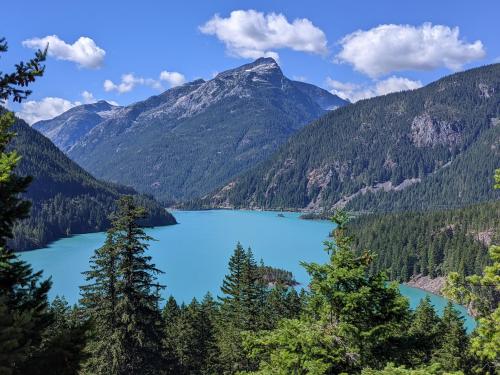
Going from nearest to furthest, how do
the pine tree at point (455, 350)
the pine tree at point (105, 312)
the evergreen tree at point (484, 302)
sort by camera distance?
the evergreen tree at point (484, 302)
the pine tree at point (105, 312)
the pine tree at point (455, 350)

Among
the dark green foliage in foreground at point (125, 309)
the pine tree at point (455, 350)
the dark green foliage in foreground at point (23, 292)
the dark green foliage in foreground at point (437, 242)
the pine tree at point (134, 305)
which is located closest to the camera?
the dark green foliage in foreground at point (23, 292)

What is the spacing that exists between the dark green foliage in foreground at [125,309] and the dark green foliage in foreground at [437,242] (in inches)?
4462

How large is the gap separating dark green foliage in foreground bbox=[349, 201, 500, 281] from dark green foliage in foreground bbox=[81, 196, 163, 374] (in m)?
113

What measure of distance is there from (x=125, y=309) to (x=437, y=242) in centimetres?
13808

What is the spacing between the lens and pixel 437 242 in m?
145

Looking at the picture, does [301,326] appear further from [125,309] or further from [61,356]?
[125,309]

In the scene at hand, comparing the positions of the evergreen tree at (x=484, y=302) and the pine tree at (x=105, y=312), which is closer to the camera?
the evergreen tree at (x=484, y=302)

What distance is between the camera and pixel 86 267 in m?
150

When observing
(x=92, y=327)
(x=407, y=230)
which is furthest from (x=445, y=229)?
(x=92, y=327)

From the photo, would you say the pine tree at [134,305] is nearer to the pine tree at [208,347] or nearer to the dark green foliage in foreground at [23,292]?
the dark green foliage in foreground at [23,292]

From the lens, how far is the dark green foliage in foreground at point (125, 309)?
858 inches

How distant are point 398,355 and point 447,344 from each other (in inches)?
1167

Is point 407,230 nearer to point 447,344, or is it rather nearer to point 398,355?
point 447,344

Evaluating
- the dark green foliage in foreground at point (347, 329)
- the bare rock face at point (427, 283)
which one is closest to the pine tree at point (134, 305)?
→ the dark green foliage in foreground at point (347, 329)
